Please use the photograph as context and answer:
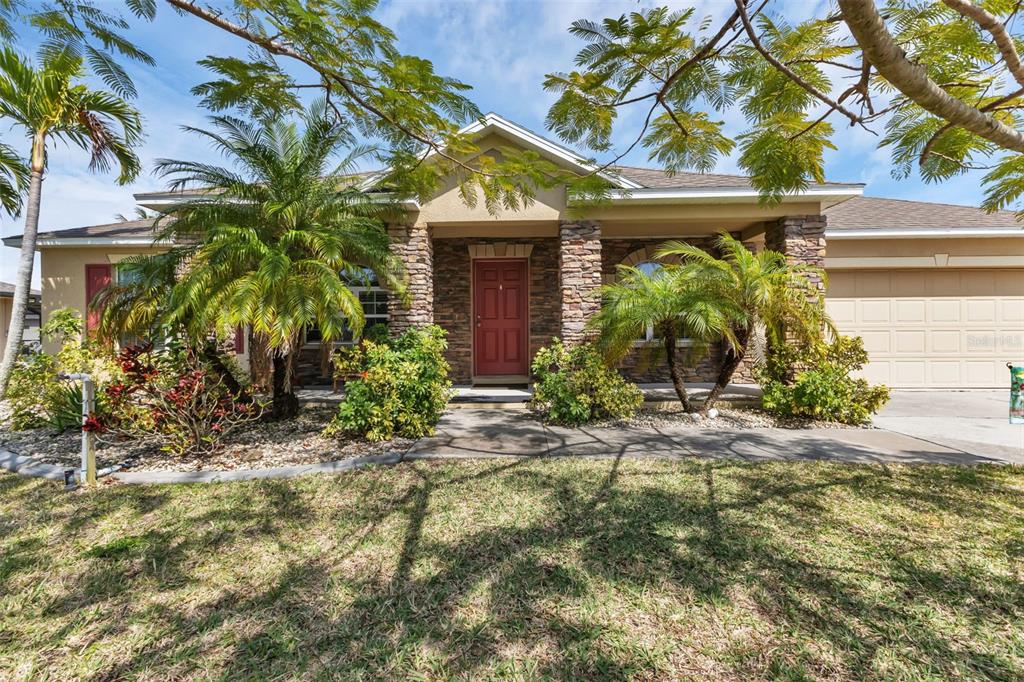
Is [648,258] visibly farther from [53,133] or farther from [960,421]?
[53,133]

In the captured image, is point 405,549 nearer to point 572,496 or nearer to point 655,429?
point 572,496

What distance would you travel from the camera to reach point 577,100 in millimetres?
3615

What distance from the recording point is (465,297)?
32.0 ft

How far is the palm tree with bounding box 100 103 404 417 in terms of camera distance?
4.83m

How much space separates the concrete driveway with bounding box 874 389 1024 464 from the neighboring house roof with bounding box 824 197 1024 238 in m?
3.36

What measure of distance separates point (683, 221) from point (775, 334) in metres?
3.04

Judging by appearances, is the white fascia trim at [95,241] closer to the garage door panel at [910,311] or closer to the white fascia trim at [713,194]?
the white fascia trim at [713,194]

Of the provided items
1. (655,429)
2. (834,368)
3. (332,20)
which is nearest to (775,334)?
(834,368)

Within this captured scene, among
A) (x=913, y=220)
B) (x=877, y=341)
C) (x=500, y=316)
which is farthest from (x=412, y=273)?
(x=913, y=220)

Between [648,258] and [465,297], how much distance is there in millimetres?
4305

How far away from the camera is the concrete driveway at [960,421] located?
522cm

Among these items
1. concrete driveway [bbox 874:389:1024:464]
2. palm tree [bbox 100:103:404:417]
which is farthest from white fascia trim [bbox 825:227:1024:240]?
palm tree [bbox 100:103:404:417]

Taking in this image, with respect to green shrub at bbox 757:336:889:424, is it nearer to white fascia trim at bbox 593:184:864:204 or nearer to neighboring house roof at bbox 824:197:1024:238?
white fascia trim at bbox 593:184:864:204

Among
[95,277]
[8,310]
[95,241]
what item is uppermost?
[95,241]
